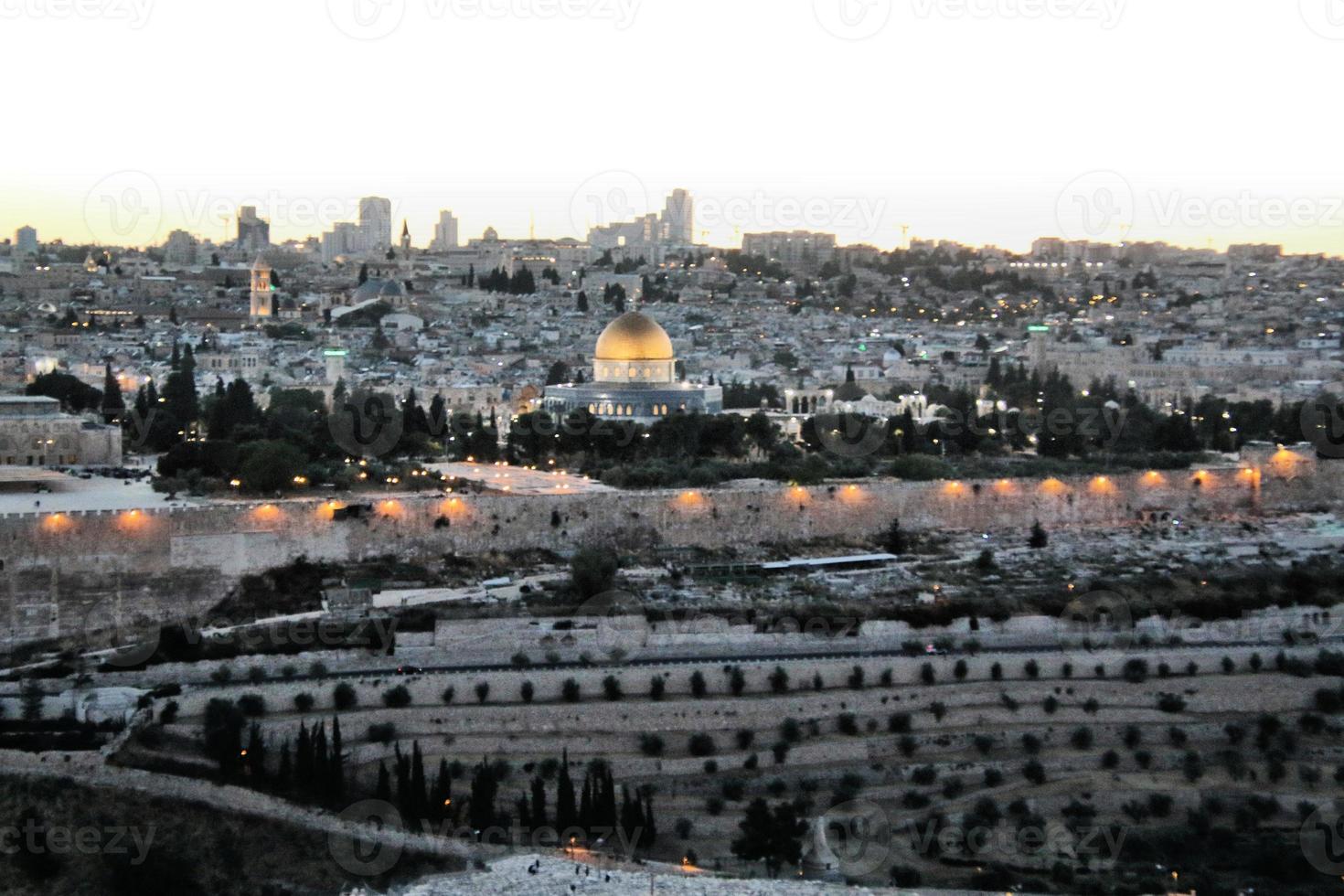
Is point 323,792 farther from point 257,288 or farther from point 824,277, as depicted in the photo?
point 824,277

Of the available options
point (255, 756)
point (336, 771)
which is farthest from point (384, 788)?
point (255, 756)

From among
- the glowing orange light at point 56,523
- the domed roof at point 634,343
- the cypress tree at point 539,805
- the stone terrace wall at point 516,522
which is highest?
the domed roof at point 634,343

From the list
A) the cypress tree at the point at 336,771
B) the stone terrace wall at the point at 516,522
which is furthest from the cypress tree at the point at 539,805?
the stone terrace wall at the point at 516,522

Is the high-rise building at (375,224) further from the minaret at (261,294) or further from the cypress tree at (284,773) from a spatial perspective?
the cypress tree at (284,773)

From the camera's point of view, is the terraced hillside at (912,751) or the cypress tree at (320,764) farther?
the cypress tree at (320,764)

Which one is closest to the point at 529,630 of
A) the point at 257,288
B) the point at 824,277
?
the point at 257,288
